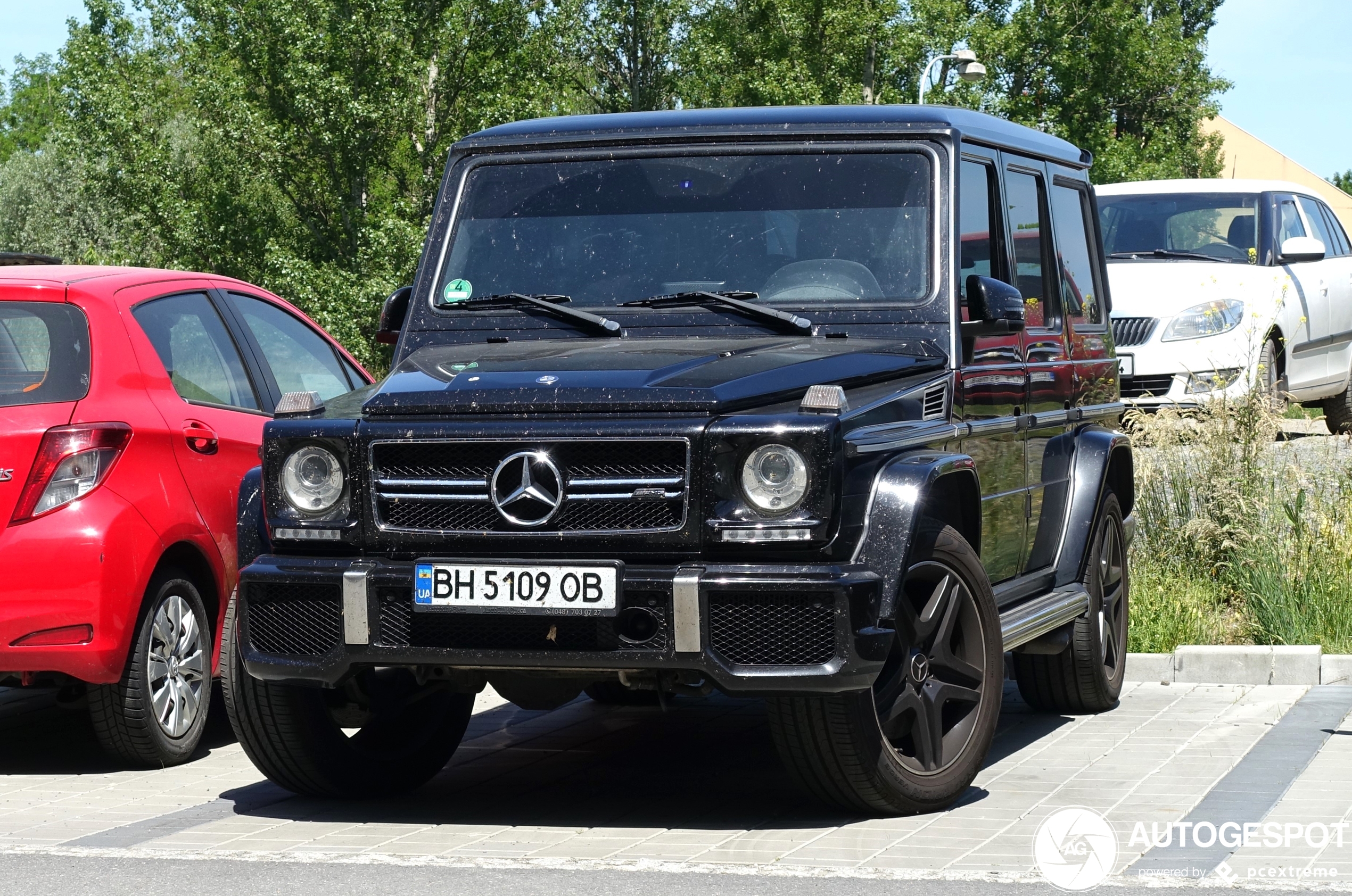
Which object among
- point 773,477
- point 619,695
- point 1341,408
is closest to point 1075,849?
point 773,477

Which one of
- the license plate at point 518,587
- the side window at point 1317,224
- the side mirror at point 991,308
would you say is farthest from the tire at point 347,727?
the side window at point 1317,224

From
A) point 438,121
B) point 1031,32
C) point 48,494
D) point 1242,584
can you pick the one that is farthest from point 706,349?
point 1031,32

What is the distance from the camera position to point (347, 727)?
6.12m

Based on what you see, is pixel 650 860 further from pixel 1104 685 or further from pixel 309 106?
pixel 309 106

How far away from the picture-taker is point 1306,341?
15555mm

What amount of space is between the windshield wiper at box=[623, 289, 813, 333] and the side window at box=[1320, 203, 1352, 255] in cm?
1215

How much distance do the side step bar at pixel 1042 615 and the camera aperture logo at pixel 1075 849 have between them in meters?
0.65

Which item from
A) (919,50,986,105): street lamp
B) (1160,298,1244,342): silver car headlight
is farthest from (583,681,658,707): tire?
(919,50,986,105): street lamp

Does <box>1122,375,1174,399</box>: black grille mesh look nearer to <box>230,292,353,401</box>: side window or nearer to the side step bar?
the side step bar

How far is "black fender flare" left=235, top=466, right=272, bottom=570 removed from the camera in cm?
563

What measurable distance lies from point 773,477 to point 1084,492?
2.75m

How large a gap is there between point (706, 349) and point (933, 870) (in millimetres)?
1783

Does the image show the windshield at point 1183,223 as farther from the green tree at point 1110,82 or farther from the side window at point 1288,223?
the green tree at point 1110,82

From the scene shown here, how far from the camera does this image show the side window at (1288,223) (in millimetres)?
15250
